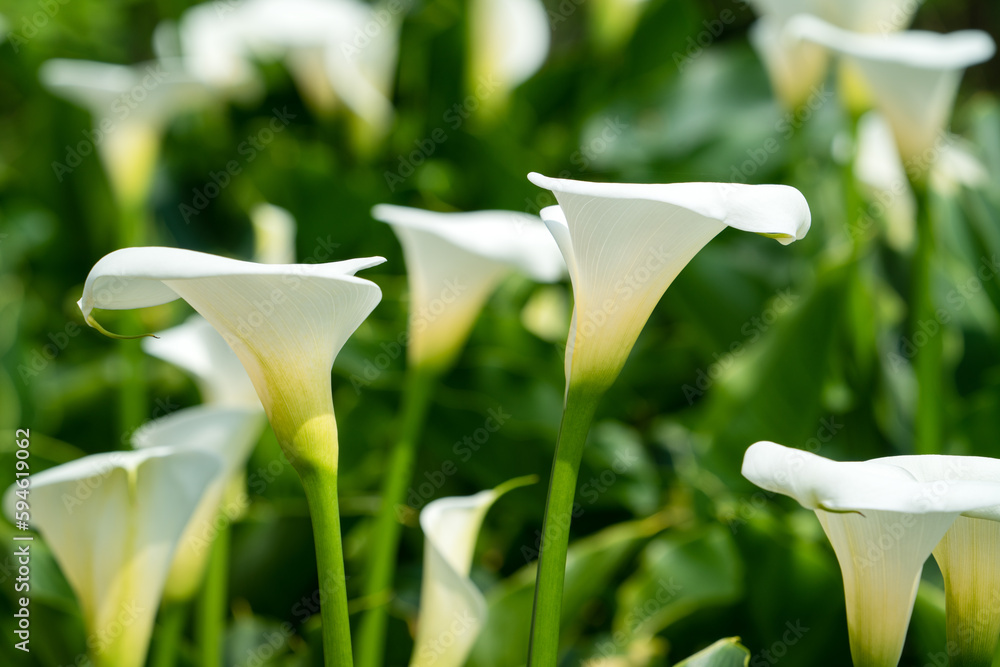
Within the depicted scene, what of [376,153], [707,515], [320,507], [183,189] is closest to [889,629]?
[320,507]

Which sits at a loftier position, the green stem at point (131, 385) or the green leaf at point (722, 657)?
the green leaf at point (722, 657)

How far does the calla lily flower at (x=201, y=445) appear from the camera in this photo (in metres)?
0.43

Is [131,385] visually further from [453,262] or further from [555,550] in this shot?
[555,550]

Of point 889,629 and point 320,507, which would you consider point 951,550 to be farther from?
point 320,507

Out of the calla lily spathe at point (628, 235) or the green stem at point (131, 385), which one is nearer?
the calla lily spathe at point (628, 235)

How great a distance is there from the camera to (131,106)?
709mm

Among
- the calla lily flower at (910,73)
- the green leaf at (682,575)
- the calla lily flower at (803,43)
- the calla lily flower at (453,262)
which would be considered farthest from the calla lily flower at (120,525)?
the calla lily flower at (803,43)

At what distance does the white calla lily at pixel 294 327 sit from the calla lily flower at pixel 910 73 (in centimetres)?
36

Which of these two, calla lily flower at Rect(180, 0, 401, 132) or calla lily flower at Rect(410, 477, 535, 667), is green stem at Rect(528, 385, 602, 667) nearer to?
calla lily flower at Rect(410, 477, 535, 667)

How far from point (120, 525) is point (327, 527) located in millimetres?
148

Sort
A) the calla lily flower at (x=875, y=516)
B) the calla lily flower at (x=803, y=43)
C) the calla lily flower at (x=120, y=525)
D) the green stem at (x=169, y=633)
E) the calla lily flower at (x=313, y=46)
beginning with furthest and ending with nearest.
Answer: the calla lily flower at (x=313, y=46) < the calla lily flower at (x=803, y=43) < the green stem at (x=169, y=633) < the calla lily flower at (x=120, y=525) < the calla lily flower at (x=875, y=516)

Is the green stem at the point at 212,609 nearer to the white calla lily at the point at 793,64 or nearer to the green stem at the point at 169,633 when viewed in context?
the green stem at the point at 169,633

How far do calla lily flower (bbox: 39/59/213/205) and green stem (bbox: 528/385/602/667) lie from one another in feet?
1.76

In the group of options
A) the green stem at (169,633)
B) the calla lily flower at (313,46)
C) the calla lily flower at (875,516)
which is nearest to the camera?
the calla lily flower at (875,516)
